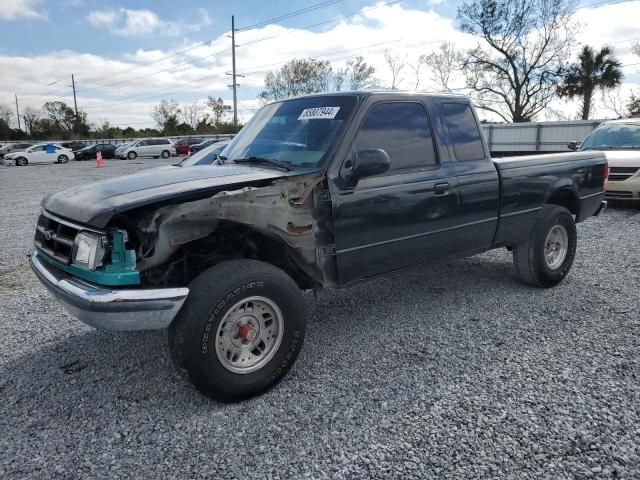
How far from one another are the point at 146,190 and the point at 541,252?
387 centimetres

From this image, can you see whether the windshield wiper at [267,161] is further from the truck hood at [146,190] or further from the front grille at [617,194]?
the front grille at [617,194]

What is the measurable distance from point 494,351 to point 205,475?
2331mm

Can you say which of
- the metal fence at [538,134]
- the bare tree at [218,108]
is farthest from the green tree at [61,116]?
the metal fence at [538,134]

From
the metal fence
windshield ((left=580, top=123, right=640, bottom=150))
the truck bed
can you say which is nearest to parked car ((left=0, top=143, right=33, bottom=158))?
the metal fence

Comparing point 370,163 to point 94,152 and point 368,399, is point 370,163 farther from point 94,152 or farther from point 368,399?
point 94,152

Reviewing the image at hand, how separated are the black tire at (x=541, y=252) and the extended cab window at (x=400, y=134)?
1.62m

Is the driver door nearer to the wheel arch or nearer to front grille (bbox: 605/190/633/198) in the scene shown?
the wheel arch

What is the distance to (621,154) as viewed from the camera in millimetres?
A: 9695

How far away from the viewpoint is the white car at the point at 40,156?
35125mm

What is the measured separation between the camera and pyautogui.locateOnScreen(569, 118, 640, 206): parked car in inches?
368

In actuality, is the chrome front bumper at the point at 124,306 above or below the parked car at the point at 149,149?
below

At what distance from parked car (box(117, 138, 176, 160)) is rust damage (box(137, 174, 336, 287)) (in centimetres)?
3907

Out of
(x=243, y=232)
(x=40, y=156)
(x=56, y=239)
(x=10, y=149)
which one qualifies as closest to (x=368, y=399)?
(x=243, y=232)

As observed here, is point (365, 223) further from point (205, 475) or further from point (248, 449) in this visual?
point (205, 475)
